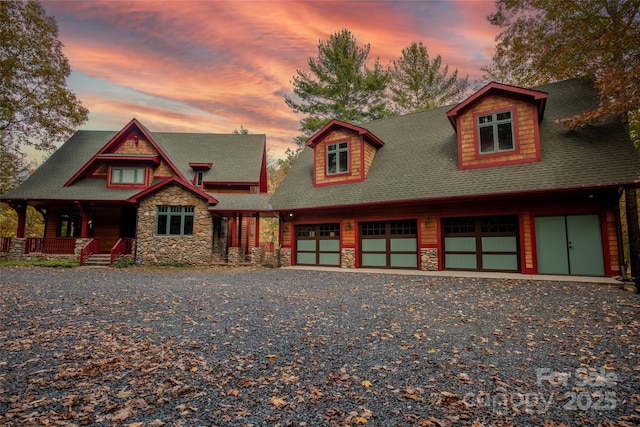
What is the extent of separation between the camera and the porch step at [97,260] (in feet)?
51.9

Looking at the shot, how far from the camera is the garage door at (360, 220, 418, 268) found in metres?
13.4

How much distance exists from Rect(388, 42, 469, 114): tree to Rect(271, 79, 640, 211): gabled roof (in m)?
11.3

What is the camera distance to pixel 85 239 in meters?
16.7

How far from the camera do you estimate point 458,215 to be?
12.2m

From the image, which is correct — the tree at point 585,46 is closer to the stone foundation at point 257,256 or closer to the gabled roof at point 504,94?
the gabled roof at point 504,94

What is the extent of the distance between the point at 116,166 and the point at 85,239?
484 cm

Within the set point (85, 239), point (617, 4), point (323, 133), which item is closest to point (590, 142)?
point (617, 4)

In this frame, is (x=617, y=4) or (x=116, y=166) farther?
(x=116, y=166)

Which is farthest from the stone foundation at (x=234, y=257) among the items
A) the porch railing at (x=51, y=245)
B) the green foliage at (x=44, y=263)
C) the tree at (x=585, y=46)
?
the tree at (x=585, y=46)

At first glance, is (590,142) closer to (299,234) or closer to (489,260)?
(489,260)

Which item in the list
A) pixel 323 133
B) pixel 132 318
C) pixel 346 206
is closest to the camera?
pixel 132 318

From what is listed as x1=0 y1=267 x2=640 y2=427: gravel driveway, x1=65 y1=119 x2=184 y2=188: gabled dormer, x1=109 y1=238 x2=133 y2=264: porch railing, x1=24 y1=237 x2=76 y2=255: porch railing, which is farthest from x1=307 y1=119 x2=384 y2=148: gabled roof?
x1=24 y1=237 x2=76 y2=255: porch railing

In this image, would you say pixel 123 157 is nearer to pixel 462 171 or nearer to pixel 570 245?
pixel 462 171

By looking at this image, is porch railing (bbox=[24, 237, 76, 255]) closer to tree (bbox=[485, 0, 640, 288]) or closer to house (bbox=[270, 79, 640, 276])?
house (bbox=[270, 79, 640, 276])
